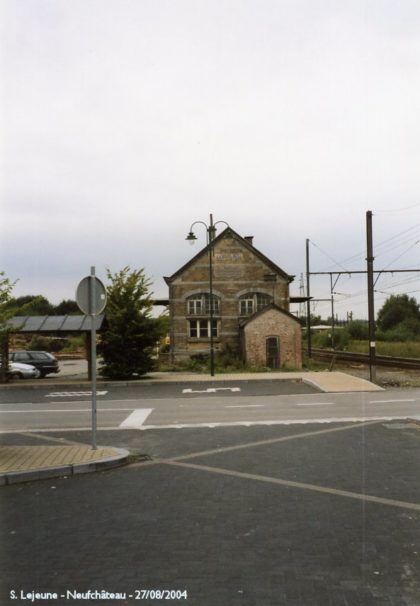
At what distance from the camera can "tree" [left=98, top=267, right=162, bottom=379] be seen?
22.8 metres

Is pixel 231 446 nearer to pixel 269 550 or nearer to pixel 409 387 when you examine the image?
pixel 269 550

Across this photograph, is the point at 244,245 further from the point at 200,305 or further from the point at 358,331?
the point at 358,331

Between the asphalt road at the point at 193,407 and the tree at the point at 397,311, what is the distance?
278 ft

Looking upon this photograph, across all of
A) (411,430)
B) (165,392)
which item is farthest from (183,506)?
(165,392)

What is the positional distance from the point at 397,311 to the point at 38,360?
83184mm

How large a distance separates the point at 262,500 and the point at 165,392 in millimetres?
13189

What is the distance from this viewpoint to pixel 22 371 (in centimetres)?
2577

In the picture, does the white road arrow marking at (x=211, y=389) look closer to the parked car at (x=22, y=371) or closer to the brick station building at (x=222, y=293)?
the parked car at (x=22, y=371)

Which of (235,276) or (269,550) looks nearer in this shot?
(269,550)

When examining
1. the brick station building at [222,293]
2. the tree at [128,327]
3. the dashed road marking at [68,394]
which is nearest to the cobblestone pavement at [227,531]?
the dashed road marking at [68,394]

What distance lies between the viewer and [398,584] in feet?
13.4

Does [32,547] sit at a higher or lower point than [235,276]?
lower

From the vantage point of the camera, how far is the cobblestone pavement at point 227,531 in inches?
159

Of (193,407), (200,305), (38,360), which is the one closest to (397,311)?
(200,305)
